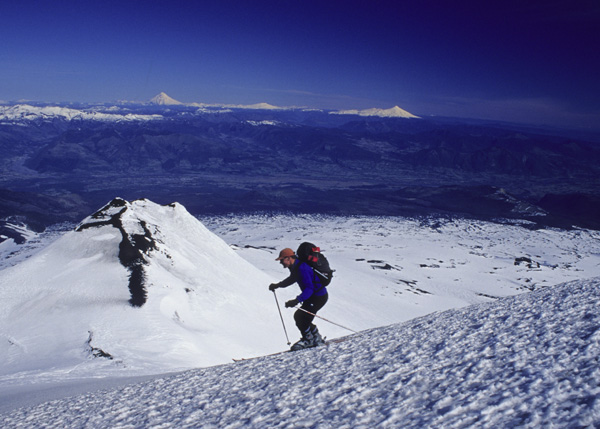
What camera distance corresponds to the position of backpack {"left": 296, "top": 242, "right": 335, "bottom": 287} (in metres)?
9.10

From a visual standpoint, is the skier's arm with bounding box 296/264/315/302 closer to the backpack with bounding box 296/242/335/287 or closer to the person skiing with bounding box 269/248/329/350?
the person skiing with bounding box 269/248/329/350

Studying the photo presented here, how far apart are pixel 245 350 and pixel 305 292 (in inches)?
507

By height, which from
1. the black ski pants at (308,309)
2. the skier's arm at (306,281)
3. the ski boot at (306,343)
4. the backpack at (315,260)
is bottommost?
the ski boot at (306,343)

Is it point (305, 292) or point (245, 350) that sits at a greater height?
point (305, 292)

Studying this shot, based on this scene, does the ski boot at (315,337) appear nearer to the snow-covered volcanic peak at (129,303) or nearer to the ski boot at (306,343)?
the ski boot at (306,343)

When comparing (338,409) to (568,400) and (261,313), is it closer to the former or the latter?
(568,400)

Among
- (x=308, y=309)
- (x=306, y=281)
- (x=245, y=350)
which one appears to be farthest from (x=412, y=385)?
(x=245, y=350)

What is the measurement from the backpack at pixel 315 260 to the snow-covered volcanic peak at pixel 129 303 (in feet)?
29.5

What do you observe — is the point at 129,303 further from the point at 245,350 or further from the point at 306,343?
the point at 306,343

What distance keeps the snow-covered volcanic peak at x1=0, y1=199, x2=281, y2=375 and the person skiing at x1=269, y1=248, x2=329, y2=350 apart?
7687 mm

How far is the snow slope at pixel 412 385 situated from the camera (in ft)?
12.8

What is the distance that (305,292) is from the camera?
30.6ft

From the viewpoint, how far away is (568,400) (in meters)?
3.69

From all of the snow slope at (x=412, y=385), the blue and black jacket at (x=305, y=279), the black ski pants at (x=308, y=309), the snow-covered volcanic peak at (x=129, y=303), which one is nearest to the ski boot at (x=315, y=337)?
the black ski pants at (x=308, y=309)
